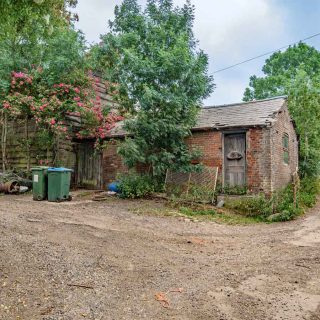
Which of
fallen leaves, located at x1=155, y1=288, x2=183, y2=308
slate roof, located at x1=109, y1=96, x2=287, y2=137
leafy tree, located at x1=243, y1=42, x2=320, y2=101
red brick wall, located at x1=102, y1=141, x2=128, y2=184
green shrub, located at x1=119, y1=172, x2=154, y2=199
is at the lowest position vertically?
fallen leaves, located at x1=155, y1=288, x2=183, y2=308

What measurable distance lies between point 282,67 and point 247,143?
2841cm

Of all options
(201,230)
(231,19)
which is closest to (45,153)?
(201,230)

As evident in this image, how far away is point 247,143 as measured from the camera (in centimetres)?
1134

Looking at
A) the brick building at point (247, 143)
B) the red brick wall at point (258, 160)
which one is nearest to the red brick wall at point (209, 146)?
the brick building at point (247, 143)

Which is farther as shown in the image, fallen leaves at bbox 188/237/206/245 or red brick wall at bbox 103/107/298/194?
red brick wall at bbox 103/107/298/194

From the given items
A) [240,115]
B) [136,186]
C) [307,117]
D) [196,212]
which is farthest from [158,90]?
[307,117]

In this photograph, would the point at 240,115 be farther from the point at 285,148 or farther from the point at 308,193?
the point at 308,193

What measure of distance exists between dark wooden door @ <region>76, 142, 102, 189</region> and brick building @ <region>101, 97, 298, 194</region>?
5.00m

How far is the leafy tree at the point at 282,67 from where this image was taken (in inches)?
1259

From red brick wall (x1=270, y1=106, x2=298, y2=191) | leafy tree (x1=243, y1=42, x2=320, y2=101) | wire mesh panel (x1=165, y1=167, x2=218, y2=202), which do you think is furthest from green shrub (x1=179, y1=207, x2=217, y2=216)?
leafy tree (x1=243, y1=42, x2=320, y2=101)

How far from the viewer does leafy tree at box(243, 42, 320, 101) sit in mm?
31984

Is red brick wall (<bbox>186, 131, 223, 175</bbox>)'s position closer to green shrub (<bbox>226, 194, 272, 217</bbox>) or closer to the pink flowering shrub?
green shrub (<bbox>226, 194, 272, 217</bbox>)

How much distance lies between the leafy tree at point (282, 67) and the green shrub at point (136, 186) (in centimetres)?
2321

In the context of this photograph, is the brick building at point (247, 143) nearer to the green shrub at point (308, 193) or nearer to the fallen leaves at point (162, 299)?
the green shrub at point (308, 193)
